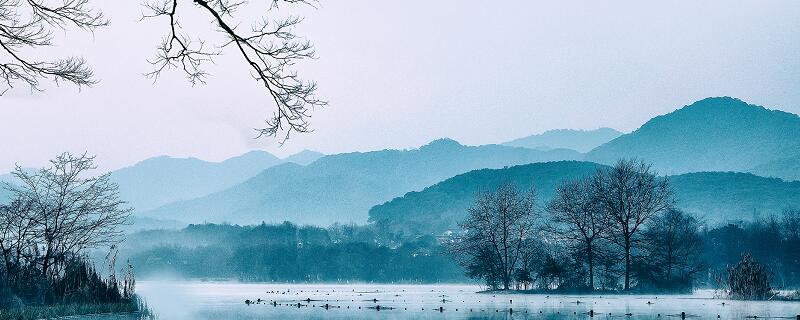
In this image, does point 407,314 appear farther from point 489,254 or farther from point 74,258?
point 489,254

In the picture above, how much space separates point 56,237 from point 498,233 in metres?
45.0

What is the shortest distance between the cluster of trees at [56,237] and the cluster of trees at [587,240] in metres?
38.9

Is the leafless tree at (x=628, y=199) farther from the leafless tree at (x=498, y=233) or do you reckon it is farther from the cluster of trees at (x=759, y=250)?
the cluster of trees at (x=759, y=250)

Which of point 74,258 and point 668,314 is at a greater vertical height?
point 74,258

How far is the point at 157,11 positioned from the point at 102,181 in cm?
1946

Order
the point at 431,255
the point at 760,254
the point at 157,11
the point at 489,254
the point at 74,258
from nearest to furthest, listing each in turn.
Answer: the point at 157,11 → the point at 74,258 → the point at 489,254 → the point at 760,254 → the point at 431,255

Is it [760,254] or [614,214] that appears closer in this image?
[614,214]

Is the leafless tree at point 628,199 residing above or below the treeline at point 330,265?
above

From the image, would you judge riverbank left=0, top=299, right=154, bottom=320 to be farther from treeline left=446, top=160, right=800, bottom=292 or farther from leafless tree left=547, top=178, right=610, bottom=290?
leafless tree left=547, top=178, right=610, bottom=290

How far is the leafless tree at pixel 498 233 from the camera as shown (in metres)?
69.9

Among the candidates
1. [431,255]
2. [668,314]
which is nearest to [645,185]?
[668,314]

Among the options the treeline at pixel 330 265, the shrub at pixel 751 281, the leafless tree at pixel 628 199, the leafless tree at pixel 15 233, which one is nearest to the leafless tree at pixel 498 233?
the leafless tree at pixel 628 199

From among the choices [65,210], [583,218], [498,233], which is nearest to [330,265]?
[498,233]

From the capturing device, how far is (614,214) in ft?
213
